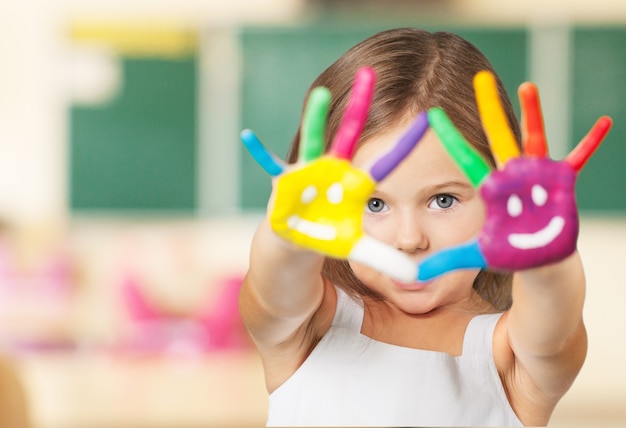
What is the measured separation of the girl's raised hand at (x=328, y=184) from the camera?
415mm

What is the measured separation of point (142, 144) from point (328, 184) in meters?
2.56

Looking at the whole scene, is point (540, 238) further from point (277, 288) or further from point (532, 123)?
point (277, 288)

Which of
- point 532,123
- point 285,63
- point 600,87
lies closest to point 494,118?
point 532,123

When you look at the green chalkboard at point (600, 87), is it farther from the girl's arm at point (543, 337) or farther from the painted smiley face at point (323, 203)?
the painted smiley face at point (323, 203)

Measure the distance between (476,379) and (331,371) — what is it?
9 centimetres

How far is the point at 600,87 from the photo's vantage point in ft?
9.55

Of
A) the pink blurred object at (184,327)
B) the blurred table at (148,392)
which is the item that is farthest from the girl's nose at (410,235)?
the pink blurred object at (184,327)

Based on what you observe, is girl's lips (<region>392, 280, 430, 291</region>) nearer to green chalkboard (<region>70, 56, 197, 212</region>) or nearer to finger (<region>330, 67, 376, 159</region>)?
finger (<region>330, 67, 376, 159</region>)

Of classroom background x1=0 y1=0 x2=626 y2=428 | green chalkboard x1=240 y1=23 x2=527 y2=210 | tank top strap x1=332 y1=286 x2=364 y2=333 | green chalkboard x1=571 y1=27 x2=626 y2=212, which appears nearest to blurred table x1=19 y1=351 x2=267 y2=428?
classroom background x1=0 y1=0 x2=626 y2=428

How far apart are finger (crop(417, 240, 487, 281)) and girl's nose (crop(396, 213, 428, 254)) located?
13 centimetres

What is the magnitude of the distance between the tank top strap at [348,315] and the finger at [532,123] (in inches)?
9.2

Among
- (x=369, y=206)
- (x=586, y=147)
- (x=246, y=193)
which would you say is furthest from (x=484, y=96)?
(x=246, y=193)

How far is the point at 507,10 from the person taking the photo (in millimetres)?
A: 2900

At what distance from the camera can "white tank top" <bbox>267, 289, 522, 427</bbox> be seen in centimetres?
56
